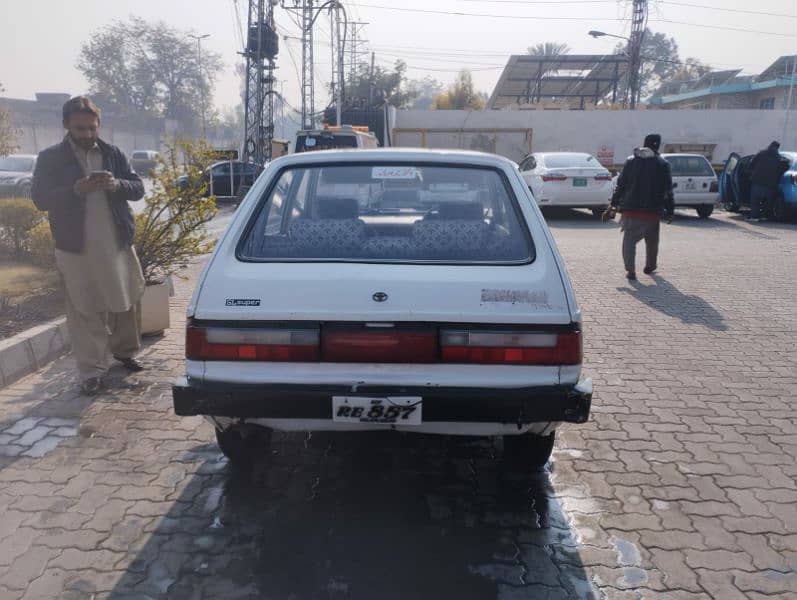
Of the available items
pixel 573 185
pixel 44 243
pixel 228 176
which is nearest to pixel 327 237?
pixel 44 243

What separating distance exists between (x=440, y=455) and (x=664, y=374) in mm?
2156

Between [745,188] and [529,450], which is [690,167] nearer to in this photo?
[745,188]

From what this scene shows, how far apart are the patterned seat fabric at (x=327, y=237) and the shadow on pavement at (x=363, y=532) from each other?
1.16 metres

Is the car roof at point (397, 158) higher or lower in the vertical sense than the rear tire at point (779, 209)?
higher

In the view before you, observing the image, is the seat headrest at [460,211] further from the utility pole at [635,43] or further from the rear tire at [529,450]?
the utility pole at [635,43]

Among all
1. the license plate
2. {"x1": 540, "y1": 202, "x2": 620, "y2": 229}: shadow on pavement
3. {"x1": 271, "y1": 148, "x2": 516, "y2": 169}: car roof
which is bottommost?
{"x1": 540, "y1": 202, "x2": 620, "y2": 229}: shadow on pavement

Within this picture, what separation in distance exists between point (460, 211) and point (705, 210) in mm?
14018

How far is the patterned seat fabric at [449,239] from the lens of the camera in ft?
9.78

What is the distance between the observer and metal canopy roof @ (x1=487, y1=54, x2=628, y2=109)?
32625 mm

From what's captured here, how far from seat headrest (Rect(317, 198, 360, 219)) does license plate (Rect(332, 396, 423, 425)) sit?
42.4 inches

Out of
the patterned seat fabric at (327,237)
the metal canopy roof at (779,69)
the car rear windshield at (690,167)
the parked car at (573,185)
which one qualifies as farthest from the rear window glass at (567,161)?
the metal canopy roof at (779,69)

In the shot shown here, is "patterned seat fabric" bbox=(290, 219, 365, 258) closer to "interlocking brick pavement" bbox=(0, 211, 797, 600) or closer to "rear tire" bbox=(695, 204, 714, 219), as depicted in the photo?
"interlocking brick pavement" bbox=(0, 211, 797, 600)

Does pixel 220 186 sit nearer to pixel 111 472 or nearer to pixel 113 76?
pixel 111 472

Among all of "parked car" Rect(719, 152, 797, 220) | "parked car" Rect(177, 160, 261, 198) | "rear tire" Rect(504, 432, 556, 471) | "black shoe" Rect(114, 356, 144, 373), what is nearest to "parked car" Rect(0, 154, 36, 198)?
"parked car" Rect(177, 160, 261, 198)
